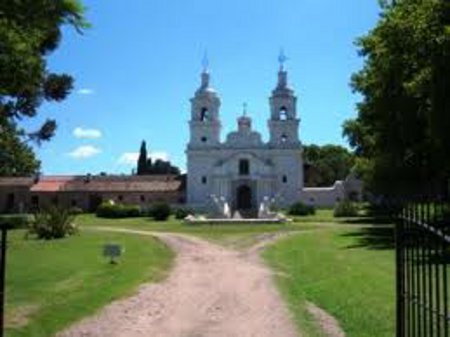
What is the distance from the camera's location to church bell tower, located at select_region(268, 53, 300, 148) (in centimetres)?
8650

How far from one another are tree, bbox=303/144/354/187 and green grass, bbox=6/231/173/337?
85.7 meters

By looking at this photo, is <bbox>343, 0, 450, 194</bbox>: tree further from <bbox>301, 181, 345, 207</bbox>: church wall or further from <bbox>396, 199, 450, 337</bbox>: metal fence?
<bbox>301, 181, 345, 207</bbox>: church wall

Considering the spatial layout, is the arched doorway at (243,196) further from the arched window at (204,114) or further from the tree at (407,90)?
the tree at (407,90)

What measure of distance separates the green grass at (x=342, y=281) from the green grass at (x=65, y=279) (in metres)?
3.67

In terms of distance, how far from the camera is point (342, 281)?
18.7 m

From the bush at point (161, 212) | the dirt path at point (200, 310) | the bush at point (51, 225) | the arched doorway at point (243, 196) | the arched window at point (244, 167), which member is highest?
the arched window at point (244, 167)

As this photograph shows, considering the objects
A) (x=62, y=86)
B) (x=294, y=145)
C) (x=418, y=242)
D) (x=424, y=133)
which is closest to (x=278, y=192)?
(x=294, y=145)

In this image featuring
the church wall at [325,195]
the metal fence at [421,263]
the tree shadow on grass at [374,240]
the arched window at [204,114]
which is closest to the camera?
the metal fence at [421,263]

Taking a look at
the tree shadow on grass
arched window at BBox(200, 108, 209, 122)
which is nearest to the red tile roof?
arched window at BBox(200, 108, 209, 122)

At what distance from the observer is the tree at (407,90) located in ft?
78.6

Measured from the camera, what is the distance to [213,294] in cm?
1773

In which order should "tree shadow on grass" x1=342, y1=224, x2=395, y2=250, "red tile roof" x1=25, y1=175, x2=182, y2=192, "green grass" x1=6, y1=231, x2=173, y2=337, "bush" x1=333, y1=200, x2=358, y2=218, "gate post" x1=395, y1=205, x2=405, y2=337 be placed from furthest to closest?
"red tile roof" x1=25, y1=175, x2=182, y2=192 < "bush" x1=333, y1=200, x2=358, y2=218 < "tree shadow on grass" x1=342, y1=224, x2=395, y2=250 < "green grass" x1=6, y1=231, x2=173, y2=337 < "gate post" x1=395, y1=205, x2=405, y2=337

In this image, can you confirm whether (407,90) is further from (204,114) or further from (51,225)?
(204,114)

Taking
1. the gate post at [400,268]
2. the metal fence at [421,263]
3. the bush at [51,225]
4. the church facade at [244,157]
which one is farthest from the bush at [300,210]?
the metal fence at [421,263]
